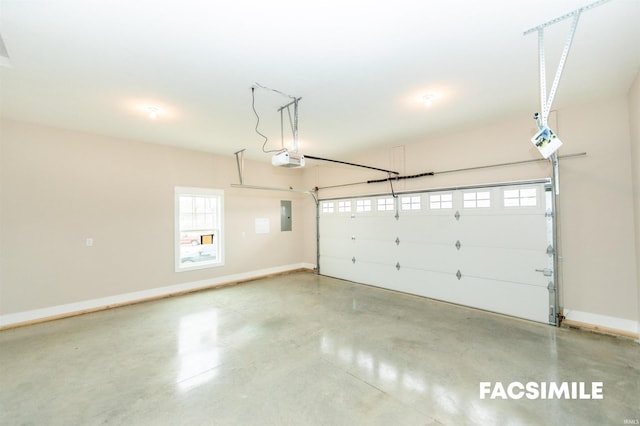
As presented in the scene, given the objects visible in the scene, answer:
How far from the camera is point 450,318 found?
3896mm

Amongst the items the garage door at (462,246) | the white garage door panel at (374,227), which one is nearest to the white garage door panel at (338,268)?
the garage door at (462,246)

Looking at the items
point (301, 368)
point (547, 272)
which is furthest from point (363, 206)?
point (301, 368)

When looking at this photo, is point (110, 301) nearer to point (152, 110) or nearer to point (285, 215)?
point (152, 110)

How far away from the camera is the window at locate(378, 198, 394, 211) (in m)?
5.55

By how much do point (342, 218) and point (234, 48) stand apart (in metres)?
4.70

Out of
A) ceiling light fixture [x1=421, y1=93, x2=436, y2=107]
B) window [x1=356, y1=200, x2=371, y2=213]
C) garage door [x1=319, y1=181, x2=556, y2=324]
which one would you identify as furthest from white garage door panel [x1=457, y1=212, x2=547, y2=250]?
ceiling light fixture [x1=421, y1=93, x2=436, y2=107]

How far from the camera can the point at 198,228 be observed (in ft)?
18.5

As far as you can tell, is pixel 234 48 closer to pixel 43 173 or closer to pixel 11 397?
pixel 11 397

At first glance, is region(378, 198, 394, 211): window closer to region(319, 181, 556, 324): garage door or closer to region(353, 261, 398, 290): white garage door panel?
region(319, 181, 556, 324): garage door

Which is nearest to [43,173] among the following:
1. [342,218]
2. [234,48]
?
[234,48]

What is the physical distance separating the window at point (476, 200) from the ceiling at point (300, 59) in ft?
3.86

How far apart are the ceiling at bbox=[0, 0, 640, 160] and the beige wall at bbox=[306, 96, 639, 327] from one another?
329mm

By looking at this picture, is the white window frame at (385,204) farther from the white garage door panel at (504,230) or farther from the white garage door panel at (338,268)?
the white garage door panel at (338,268)

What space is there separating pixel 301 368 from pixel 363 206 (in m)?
4.02
